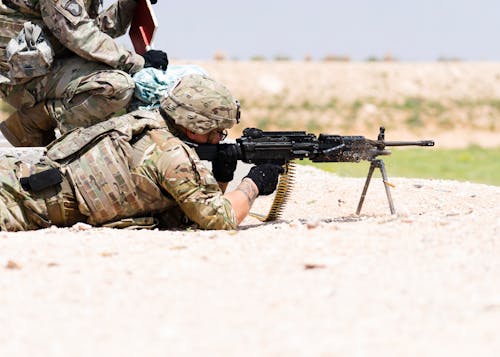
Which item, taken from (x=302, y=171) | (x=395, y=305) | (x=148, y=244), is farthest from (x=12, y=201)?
(x=302, y=171)

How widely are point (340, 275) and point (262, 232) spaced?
1.32 metres

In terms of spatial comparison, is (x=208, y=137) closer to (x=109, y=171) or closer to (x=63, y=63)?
(x=109, y=171)

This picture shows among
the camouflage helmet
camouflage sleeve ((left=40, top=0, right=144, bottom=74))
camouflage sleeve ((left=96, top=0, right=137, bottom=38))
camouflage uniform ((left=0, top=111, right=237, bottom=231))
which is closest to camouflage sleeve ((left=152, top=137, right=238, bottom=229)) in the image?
camouflage uniform ((left=0, top=111, right=237, bottom=231))

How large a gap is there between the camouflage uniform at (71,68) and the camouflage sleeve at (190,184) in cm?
94

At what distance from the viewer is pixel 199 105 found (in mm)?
5062

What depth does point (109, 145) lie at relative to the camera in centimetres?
487

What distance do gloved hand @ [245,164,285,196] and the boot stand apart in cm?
154

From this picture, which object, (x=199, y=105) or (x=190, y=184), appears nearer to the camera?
(x=190, y=184)

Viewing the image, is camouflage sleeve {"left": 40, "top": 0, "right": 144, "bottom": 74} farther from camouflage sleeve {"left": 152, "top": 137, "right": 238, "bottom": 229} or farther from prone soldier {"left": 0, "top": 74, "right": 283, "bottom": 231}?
camouflage sleeve {"left": 152, "top": 137, "right": 238, "bottom": 229}

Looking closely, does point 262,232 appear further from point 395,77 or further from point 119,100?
point 395,77

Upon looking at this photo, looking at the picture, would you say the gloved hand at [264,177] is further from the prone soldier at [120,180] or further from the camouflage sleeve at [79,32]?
the camouflage sleeve at [79,32]

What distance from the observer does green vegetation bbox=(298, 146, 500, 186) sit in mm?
13766

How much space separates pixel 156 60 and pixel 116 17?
0.63m

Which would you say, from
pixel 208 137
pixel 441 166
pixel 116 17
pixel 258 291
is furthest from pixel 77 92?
pixel 441 166
